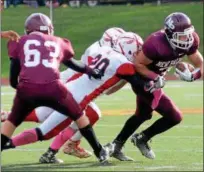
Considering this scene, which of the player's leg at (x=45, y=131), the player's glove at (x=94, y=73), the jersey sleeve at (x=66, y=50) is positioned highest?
the jersey sleeve at (x=66, y=50)

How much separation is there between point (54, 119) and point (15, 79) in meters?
0.67

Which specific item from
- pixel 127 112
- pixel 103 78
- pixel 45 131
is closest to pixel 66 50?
pixel 103 78

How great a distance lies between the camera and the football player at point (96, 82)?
7.96 m

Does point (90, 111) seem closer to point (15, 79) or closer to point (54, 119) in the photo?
point (54, 119)

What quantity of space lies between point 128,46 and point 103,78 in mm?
531

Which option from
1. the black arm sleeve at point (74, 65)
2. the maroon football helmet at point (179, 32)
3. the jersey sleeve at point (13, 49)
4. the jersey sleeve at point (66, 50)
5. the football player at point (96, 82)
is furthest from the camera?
the maroon football helmet at point (179, 32)

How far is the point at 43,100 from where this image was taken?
726 cm

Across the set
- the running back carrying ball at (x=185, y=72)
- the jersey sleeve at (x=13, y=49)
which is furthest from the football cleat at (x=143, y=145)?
the jersey sleeve at (x=13, y=49)

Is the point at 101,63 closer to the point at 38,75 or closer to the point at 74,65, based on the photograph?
the point at 74,65

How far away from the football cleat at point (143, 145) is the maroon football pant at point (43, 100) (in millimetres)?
1317

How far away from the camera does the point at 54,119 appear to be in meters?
7.99

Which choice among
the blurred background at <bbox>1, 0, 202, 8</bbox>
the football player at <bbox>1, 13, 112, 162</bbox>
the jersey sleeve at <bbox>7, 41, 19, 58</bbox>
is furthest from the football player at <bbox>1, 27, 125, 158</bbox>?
the blurred background at <bbox>1, 0, 202, 8</bbox>

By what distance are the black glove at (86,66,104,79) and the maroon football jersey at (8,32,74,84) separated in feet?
1.56

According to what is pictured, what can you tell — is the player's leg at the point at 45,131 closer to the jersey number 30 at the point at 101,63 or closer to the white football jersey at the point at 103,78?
the white football jersey at the point at 103,78
